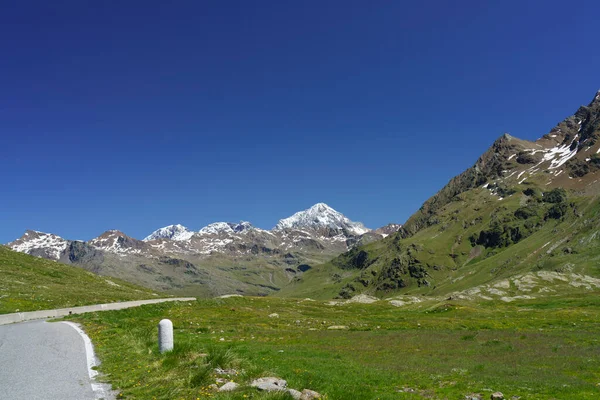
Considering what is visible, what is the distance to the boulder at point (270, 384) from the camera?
679 inches

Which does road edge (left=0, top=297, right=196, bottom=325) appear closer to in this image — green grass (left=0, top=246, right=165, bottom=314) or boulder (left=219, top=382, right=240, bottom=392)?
green grass (left=0, top=246, right=165, bottom=314)

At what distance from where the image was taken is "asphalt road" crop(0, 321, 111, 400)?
16.6 metres

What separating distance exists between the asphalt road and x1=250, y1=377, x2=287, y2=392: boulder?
237 inches

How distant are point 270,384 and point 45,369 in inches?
477

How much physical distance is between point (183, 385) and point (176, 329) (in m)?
35.1

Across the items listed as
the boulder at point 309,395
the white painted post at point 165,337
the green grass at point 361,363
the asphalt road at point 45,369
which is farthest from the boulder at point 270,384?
the white painted post at point 165,337

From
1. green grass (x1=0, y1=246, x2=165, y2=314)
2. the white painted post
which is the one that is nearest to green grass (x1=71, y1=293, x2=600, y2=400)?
the white painted post

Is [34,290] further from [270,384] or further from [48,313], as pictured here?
[270,384]

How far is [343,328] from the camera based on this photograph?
59219 mm

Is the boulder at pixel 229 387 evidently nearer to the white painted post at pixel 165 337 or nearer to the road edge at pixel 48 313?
the white painted post at pixel 165 337

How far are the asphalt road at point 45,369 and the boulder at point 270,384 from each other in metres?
6.02

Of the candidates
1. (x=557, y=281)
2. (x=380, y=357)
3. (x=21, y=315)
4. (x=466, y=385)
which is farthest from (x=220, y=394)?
(x=557, y=281)

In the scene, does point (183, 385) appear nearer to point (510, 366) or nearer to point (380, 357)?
point (380, 357)

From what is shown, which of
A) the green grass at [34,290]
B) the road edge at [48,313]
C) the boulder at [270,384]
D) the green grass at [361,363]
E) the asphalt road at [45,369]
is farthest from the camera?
the green grass at [34,290]
